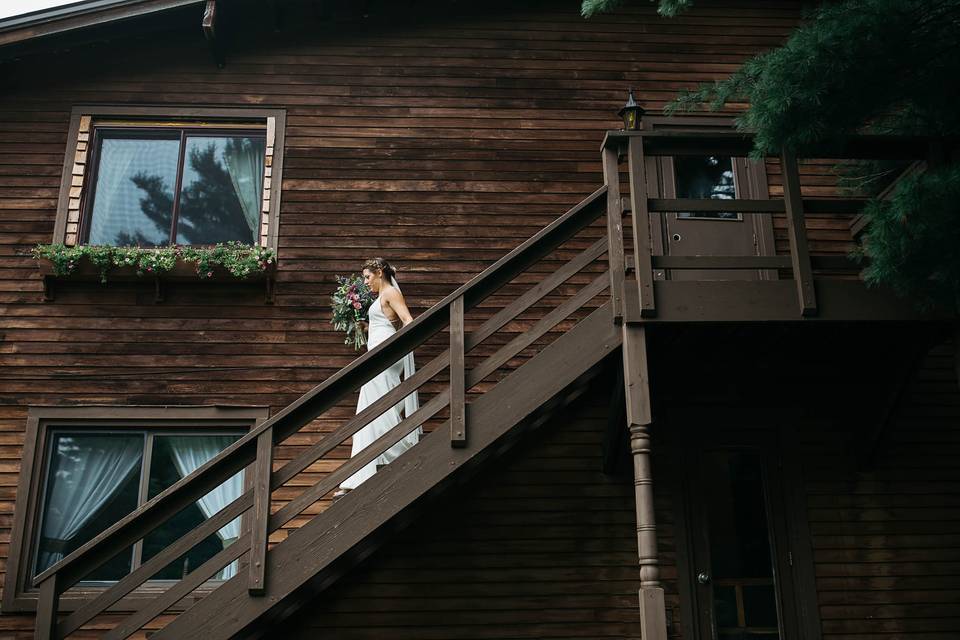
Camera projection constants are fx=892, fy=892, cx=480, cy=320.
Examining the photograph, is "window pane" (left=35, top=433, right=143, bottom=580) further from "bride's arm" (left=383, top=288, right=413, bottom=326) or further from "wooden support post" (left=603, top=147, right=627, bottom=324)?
"wooden support post" (left=603, top=147, right=627, bottom=324)

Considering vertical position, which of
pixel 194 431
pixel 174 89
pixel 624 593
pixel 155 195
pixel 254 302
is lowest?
pixel 624 593

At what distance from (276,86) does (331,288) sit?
2074mm

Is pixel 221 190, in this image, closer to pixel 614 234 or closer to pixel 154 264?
pixel 154 264

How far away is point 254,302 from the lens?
25.3 feet

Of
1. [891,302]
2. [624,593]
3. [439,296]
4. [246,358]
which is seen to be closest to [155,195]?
Answer: [246,358]

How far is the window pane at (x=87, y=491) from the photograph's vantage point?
7043 millimetres

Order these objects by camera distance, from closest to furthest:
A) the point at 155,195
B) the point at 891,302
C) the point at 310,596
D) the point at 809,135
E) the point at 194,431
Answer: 1. the point at 809,135
2. the point at 891,302
3. the point at 310,596
4. the point at 194,431
5. the point at 155,195

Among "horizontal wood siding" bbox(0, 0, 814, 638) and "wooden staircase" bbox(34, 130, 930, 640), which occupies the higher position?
"horizontal wood siding" bbox(0, 0, 814, 638)

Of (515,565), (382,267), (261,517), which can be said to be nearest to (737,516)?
(515,565)

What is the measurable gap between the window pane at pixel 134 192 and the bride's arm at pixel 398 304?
2.27 meters

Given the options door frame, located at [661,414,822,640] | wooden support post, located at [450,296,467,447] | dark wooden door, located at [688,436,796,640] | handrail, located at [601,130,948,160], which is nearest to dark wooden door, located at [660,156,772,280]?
door frame, located at [661,414,822,640]

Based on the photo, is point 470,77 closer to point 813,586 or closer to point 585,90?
point 585,90

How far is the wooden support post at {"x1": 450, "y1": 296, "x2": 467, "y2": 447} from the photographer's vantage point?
18.1 feet

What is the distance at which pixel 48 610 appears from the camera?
191 inches
